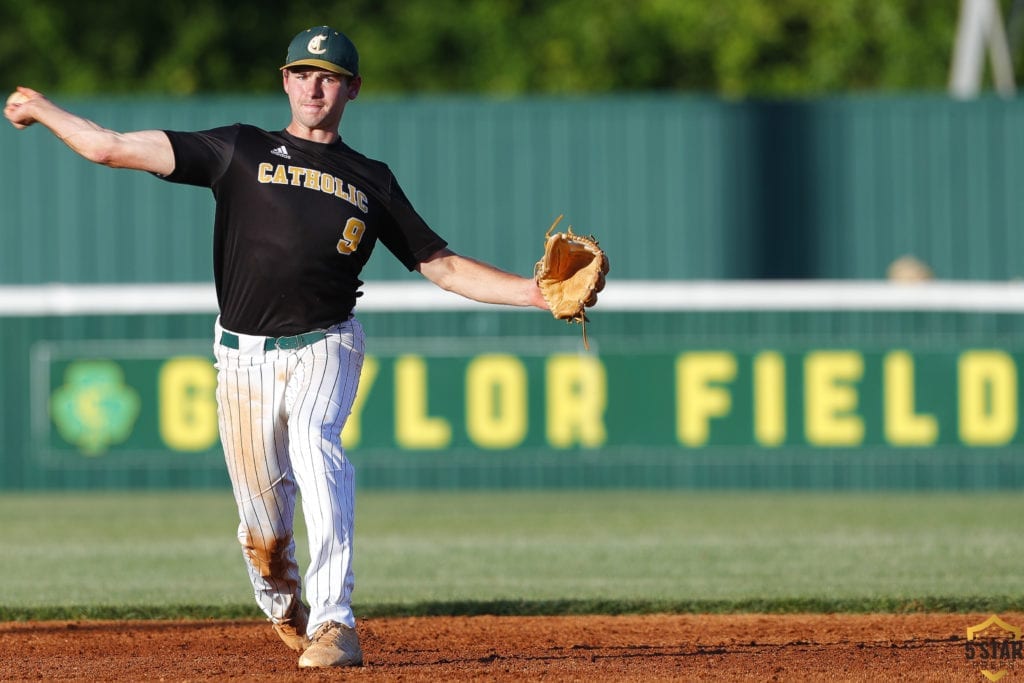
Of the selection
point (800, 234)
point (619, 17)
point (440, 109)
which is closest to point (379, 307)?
point (440, 109)

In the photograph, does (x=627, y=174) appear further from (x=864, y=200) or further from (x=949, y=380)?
(x=949, y=380)

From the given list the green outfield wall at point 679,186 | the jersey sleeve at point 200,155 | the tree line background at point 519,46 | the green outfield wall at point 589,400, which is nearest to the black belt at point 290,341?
the jersey sleeve at point 200,155

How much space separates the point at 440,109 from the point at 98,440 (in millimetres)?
4781

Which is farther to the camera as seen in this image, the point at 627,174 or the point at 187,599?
the point at 627,174

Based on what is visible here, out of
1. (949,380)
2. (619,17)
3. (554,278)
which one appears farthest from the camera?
(619,17)

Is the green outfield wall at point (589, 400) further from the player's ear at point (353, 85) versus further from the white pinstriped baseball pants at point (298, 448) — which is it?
the player's ear at point (353, 85)

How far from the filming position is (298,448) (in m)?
5.27

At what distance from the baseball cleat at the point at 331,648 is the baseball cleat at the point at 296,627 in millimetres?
465

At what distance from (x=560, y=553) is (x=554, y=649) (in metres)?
3.20

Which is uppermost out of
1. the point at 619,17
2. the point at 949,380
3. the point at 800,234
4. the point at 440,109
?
the point at 619,17

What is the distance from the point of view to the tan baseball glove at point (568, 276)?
5.42 metres

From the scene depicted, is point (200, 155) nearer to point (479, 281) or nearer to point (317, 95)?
point (317, 95)

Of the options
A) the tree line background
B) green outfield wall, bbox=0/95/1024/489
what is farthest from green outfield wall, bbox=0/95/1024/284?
the tree line background

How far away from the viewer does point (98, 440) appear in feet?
42.0
